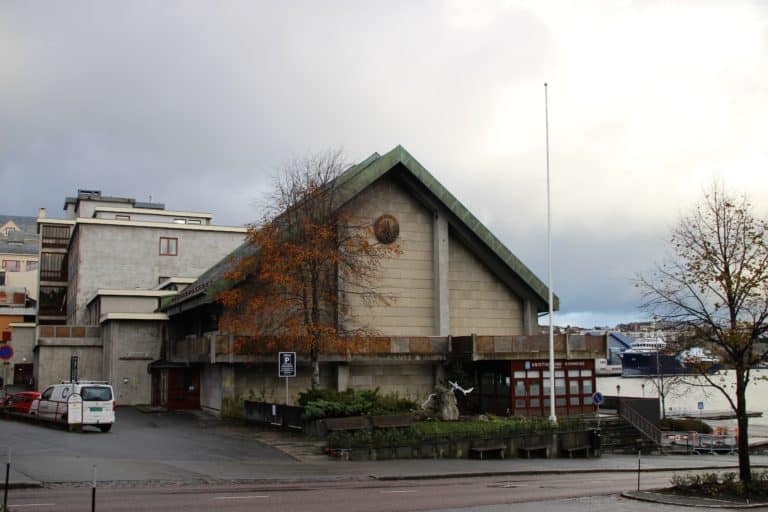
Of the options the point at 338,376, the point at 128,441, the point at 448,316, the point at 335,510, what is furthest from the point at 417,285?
the point at 335,510

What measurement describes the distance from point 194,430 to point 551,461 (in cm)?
1493

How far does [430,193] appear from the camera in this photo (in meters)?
45.6

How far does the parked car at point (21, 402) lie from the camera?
37.2 metres

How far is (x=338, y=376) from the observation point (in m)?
42.4

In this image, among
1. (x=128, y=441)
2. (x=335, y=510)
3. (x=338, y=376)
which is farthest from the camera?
(x=338, y=376)

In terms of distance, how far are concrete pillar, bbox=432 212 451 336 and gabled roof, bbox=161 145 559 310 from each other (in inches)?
40.1

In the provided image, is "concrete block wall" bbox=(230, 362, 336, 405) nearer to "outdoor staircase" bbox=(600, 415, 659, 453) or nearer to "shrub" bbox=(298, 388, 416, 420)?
"shrub" bbox=(298, 388, 416, 420)

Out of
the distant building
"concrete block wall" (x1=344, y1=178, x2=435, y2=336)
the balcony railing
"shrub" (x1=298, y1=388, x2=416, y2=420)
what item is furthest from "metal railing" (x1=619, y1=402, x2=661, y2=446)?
the distant building

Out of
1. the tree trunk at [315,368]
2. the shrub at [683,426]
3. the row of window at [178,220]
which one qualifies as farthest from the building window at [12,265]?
the tree trunk at [315,368]

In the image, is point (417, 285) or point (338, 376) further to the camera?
point (417, 285)

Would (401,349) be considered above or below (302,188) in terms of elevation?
below

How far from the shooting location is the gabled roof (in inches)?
1647

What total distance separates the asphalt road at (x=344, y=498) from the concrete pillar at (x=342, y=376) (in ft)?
59.9

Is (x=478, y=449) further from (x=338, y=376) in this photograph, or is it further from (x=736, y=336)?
(x=736, y=336)
